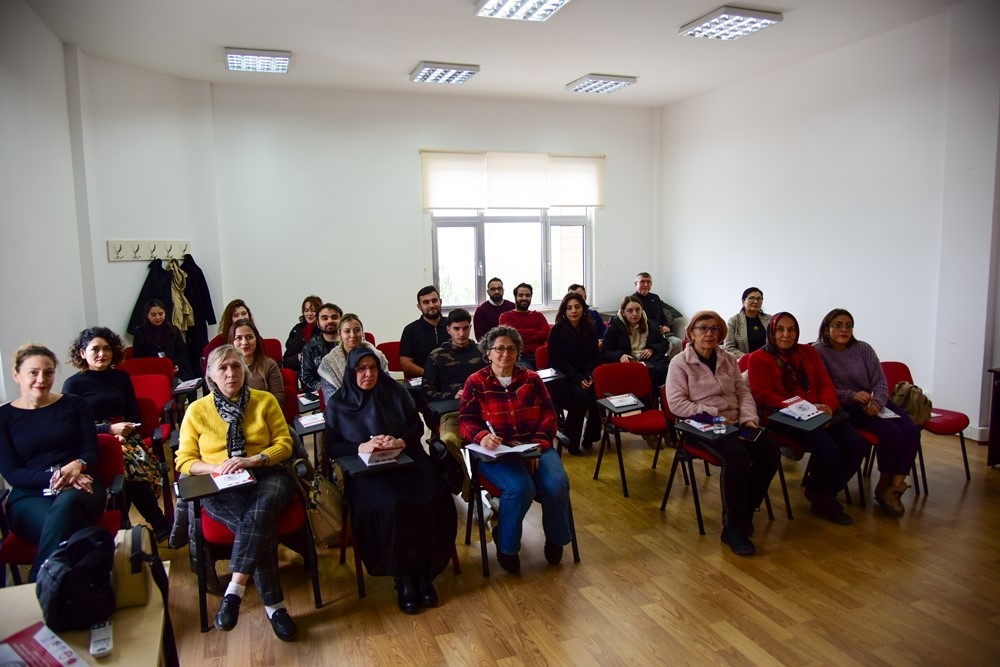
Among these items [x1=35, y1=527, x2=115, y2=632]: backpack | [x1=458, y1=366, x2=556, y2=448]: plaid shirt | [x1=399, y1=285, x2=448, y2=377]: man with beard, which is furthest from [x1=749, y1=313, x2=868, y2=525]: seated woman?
[x1=35, y1=527, x2=115, y2=632]: backpack

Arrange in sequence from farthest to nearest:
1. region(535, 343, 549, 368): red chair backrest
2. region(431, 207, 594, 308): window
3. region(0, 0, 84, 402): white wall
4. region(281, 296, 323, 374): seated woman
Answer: region(431, 207, 594, 308): window
region(281, 296, 323, 374): seated woman
region(535, 343, 549, 368): red chair backrest
region(0, 0, 84, 402): white wall

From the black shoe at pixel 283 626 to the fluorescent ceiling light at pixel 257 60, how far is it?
4.80 meters

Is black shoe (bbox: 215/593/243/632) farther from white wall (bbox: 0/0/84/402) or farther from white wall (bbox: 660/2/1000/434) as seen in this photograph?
white wall (bbox: 660/2/1000/434)

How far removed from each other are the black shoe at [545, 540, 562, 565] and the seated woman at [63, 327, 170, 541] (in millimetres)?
2108

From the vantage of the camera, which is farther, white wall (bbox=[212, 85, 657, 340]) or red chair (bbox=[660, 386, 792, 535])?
white wall (bbox=[212, 85, 657, 340])

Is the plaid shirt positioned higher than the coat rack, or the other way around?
the coat rack

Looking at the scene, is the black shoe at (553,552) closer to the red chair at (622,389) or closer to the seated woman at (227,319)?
the red chair at (622,389)

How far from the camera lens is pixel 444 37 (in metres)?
5.67

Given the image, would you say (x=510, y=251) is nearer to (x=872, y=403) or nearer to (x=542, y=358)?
(x=542, y=358)

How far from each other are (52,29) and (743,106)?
6.48 metres

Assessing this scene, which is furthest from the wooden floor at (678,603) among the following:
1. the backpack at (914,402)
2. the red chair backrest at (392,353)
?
the red chair backrest at (392,353)

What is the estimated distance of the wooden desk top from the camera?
172cm

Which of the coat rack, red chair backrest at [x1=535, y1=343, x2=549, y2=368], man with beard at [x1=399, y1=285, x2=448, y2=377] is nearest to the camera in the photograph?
man with beard at [x1=399, y1=285, x2=448, y2=377]

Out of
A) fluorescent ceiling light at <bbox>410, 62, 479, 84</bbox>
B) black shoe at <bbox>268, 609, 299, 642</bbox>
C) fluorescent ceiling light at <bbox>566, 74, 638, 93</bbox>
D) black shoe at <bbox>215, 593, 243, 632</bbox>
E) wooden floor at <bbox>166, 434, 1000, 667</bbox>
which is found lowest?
wooden floor at <bbox>166, 434, 1000, 667</bbox>
